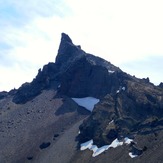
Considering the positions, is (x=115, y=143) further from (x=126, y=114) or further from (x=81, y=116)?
(x=81, y=116)

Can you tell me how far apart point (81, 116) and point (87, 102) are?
1443 cm

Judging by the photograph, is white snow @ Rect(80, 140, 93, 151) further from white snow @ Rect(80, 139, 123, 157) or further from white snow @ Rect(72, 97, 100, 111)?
white snow @ Rect(72, 97, 100, 111)

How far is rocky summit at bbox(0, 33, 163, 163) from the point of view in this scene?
379 ft

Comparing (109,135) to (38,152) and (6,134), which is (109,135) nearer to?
(38,152)

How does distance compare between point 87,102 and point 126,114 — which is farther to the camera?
point 87,102

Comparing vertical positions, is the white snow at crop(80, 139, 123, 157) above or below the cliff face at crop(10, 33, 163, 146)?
below

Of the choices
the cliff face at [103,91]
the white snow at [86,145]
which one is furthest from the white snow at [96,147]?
the cliff face at [103,91]

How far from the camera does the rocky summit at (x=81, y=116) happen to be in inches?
4545

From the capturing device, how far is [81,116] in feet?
488

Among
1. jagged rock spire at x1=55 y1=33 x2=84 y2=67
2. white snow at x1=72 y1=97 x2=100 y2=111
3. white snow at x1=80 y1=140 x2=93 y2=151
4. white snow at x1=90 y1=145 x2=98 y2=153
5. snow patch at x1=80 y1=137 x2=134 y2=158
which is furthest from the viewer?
jagged rock spire at x1=55 y1=33 x2=84 y2=67

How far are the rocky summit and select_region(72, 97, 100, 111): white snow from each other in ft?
1.21

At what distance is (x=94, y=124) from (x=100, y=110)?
610 centimetres

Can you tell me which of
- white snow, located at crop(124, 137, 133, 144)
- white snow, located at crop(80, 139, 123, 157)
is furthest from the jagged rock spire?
white snow, located at crop(124, 137, 133, 144)

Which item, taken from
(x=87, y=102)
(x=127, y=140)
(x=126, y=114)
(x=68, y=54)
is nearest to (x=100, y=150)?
(x=127, y=140)
